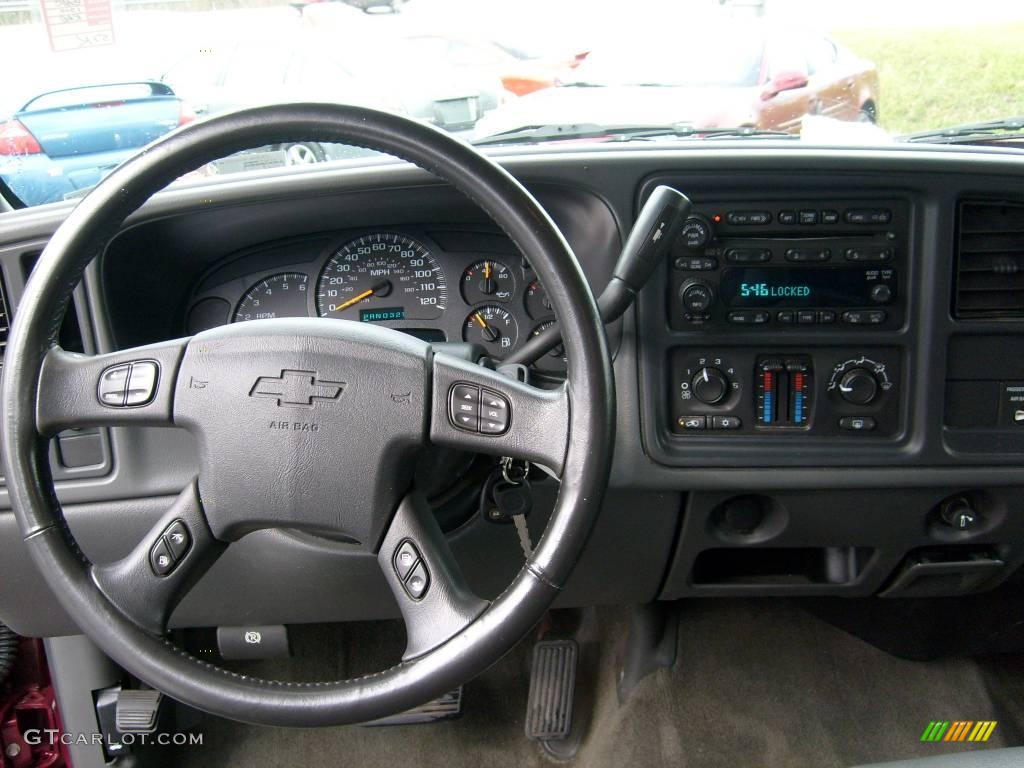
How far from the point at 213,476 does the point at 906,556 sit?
4.24ft

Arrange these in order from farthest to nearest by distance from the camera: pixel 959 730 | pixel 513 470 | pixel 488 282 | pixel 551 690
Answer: pixel 551 690 < pixel 959 730 < pixel 488 282 < pixel 513 470

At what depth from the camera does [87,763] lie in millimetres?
1995

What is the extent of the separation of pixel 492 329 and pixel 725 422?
45 cm

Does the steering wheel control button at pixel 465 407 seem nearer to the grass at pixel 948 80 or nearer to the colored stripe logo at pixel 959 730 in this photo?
the grass at pixel 948 80

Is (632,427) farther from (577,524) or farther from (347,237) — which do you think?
(347,237)

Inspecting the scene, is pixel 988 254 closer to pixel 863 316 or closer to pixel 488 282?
pixel 863 316

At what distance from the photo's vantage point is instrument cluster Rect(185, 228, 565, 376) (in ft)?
5.50

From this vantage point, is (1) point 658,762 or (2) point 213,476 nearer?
(2) point 213,476

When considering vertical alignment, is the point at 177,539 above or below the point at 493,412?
below

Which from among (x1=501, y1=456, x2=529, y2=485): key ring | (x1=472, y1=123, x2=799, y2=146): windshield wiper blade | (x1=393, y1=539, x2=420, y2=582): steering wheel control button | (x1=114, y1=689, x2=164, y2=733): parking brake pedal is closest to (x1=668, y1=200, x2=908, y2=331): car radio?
(x1=472, y1=123, x2=799, y2=146): windshield wiper blade

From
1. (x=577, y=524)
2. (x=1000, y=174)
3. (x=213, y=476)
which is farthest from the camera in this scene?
(x=1000, y=174)

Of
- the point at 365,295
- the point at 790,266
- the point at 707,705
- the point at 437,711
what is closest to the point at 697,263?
the point at 790,266

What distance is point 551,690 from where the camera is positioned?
7.11ft

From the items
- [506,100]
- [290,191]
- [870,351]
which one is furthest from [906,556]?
[290,191]
